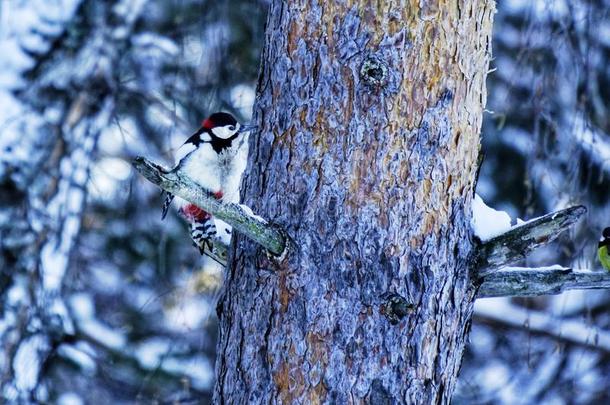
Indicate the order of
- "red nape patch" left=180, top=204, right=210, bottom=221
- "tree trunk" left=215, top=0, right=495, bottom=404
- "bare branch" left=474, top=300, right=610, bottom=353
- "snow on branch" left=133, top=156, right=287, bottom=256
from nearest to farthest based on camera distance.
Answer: "snow on branch" left=133, top=156, right=287, bottom=256 < "tree trunk" left=215, top=0, right=495, bottom=404 < "red nape patch" left=180, top=204, right=210, bottom=221 < "bare branch" left=474, top=300, right=610, bottom=353

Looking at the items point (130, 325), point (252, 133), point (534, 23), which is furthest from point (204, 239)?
point (130, 325)

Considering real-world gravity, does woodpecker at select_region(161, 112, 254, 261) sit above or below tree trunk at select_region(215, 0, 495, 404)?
above

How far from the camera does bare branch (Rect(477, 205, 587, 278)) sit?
102 inches

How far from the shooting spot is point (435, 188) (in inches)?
110

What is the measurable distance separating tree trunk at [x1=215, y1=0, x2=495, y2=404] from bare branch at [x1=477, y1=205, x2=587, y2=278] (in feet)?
0.19

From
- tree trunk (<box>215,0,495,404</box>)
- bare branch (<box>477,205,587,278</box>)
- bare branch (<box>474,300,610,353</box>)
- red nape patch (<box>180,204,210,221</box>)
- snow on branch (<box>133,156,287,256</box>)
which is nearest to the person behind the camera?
snow on branch (<box>133,156,287,256</box>)

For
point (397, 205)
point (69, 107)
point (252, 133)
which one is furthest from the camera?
point (69, 107)

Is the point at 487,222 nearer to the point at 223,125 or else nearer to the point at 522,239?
the point at 522,239

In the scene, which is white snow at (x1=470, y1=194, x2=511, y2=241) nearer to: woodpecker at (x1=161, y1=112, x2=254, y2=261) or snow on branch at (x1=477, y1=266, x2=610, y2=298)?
snow on branch at (x1=477, y1=266, x2=610, y2=298)

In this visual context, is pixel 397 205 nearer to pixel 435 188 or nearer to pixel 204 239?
pixel 435 188

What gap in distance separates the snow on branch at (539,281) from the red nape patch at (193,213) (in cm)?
144

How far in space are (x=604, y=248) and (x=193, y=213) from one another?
1.67 metres

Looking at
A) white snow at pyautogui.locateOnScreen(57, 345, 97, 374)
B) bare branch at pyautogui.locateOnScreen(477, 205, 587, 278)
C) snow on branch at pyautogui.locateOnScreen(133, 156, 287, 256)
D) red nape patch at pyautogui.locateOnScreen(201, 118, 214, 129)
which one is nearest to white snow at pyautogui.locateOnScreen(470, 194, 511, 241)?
bare branch at pyautogui.locateOnScreen(477, 205, 587, 278)

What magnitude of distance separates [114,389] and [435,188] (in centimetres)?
294
